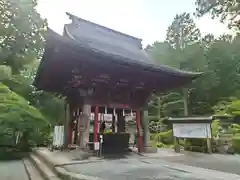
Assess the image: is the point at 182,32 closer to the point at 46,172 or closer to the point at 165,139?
the point at 165,139

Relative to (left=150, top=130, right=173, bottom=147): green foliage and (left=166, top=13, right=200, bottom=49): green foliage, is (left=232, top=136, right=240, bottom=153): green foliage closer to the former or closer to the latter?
(left=150, top=130, right=173, bottom=147): green foliage

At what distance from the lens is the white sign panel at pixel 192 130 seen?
33.8 feet

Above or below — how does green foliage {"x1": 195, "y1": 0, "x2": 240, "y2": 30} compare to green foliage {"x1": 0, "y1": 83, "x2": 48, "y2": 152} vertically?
above

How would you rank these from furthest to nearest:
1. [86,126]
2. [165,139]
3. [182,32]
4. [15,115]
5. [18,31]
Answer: [182,32] → [18,31] → [165,139] → [15,115] → [86,126]

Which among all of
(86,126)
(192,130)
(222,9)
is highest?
(222,9)

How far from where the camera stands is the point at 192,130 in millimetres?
10719

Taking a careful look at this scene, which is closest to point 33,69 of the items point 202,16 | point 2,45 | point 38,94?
point 2,45

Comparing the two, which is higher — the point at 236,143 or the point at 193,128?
the point at 193,128

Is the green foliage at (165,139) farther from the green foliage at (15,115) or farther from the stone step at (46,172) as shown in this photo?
the stone step at (46,172)

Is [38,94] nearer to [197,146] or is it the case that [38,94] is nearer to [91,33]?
[91,33]

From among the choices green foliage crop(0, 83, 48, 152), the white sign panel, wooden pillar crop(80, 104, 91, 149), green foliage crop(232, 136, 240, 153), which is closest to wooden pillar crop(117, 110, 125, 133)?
the white sign panel

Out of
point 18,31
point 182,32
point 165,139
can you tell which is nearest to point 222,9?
point 165,139

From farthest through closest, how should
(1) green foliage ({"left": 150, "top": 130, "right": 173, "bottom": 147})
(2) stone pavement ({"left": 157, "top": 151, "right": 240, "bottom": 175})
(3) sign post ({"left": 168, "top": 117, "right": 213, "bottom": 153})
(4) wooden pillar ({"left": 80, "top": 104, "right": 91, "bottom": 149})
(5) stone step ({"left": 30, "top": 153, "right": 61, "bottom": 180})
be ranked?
1. (1) green foliage ({"left": 150, "top": 130, "right": 173, "bottom": 147})
2. (3) sign post ({"left": 168, "top": 117, "right": 213, "bottom": 153})
3. (4) wooden pillar ({"left": 80, "top": 104, "right": 91, "bottom": 149})
4. (2) stone pavement ({"left": 157, "top": 151, "right": 240, "bottom": 175})
5. (5) stone step ({"left": 30, "top": 153, "right": 61, "bottom": 180})

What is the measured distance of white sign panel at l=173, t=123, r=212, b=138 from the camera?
33.8 ft
